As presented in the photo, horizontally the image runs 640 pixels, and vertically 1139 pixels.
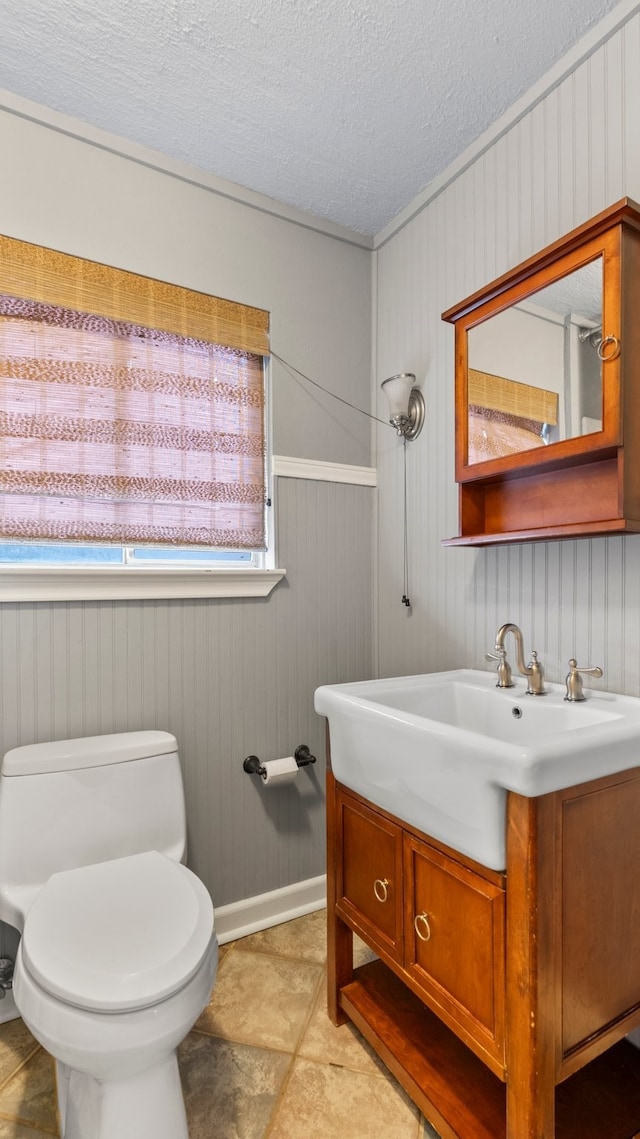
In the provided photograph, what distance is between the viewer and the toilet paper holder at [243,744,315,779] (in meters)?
1.80

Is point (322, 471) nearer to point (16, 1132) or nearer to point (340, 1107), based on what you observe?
point (340, 1107)

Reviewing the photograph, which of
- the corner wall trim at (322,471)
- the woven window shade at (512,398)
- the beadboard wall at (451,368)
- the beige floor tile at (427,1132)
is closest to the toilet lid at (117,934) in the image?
the beige floor tile at (427,1132)

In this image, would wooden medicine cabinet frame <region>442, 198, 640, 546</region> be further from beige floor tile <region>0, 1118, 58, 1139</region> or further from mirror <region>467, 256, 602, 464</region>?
beige floor tile <region>0, 1118, 58, 1139</region>

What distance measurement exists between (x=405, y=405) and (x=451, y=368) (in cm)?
19

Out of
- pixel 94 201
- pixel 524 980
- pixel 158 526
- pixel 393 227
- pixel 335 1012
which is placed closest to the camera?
pixel 524 980

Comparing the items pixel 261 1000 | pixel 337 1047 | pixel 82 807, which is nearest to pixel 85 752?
pixel 82 807

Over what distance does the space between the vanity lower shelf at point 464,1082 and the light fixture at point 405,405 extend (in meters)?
1.63

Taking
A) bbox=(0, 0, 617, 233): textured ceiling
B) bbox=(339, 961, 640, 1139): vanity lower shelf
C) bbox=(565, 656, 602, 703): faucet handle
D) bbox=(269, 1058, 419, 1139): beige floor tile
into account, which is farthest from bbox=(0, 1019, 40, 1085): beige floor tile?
bbox=(0, 0, 617, 233): textured ceiling

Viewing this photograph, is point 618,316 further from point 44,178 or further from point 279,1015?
point 279,1015

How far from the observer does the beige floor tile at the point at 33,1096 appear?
119 cm

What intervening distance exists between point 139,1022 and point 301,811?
3.49 feet

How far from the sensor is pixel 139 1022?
2.98 ft

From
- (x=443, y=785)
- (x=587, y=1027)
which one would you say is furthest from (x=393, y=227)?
(x=587, y=1027)

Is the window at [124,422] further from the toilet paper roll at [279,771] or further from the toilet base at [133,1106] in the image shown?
the toilet base at [133,1106]
